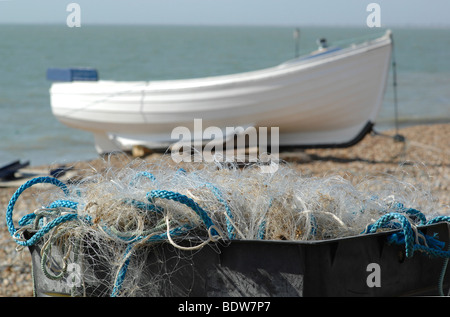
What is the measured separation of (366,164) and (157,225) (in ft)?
25.5

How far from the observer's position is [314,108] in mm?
10305

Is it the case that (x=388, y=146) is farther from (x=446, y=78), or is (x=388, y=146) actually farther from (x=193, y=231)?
(x=446, y=78)

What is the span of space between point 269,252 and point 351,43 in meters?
10.1

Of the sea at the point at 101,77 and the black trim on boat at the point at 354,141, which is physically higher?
the sea at the point at 101,77

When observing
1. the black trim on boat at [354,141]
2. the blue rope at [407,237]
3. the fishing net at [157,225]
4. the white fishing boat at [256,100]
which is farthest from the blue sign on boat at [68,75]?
the blue rope at [407,237]

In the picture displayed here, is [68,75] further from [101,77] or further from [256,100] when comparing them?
[101,77]

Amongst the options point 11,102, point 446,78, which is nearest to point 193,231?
point 11,102

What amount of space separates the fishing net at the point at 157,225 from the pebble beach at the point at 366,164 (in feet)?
9.05

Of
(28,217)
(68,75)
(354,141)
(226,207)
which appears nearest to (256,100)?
(354,141)

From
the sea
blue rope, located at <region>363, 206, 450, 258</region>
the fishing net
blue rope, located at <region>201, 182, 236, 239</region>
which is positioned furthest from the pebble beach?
blue rope, located at <region>363, 206, 450, 258</region>

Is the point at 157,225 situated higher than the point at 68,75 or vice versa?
the point at 68,75

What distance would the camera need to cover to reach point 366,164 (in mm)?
9641

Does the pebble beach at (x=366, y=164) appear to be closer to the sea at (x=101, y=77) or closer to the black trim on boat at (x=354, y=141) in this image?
the black trim on boat at (x=354, y=141)

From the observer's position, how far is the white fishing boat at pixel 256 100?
32.4 feet
